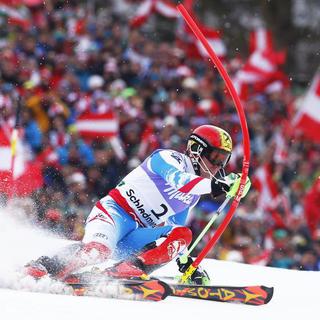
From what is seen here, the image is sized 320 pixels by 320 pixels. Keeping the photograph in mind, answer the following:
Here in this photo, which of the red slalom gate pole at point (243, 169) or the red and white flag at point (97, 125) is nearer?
the red slalom gate pole at point (243, 169)

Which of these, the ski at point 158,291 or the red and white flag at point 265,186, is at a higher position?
the red and white flag at point 265,186

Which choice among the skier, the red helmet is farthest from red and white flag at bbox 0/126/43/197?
the red helmet

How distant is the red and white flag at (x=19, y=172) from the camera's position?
11992mm

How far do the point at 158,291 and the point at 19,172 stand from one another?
548 centimetres

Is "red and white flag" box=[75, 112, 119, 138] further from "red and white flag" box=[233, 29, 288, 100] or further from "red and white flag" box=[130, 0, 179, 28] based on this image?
"red and white flag" box=[130, 0, 179, 28]

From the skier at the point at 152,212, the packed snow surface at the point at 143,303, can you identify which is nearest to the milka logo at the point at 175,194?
the skier at the point at 152,212

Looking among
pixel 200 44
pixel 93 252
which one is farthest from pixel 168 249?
pixel 200 44

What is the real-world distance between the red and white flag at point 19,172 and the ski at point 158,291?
4.30m

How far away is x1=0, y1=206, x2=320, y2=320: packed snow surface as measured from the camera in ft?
21.1

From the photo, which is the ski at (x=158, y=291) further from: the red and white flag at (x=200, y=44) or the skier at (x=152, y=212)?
the red and white flag at (x=200, y=44)

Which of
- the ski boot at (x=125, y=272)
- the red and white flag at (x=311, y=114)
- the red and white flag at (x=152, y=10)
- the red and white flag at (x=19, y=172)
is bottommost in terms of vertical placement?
the ski boot at (x=125, y=272)

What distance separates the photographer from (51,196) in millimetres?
12570

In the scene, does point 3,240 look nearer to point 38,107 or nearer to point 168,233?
point 168,233

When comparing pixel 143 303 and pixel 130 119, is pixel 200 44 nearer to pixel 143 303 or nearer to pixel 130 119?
pixel 130 119
